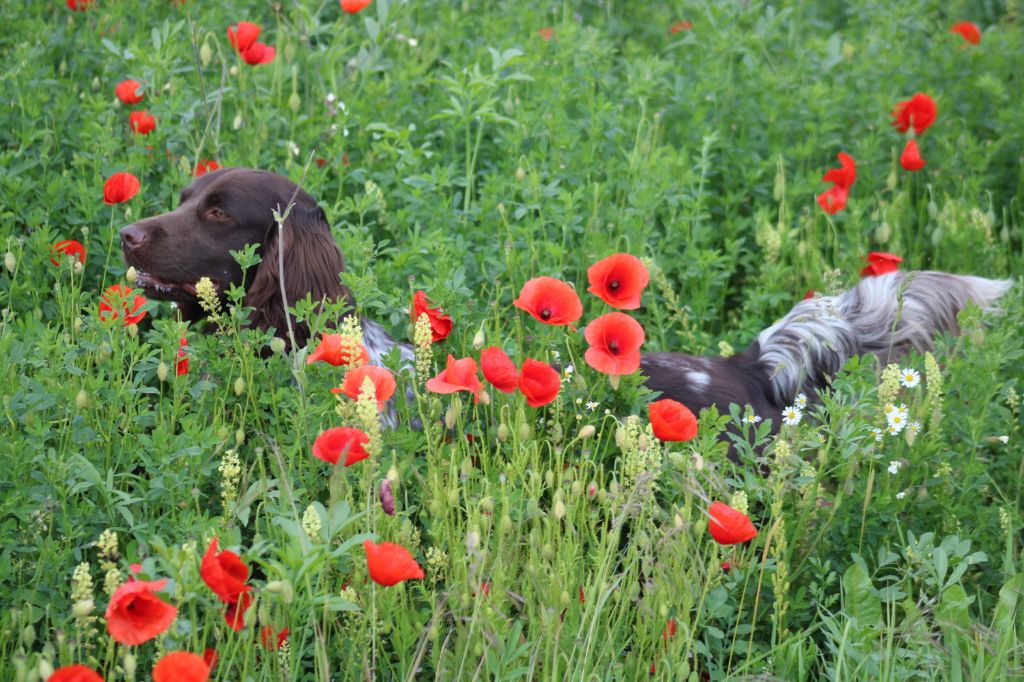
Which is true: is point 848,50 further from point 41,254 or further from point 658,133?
point 41,254

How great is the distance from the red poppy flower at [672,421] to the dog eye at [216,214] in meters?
1.90

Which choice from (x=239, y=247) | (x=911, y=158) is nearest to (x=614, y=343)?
(x=239, y=247)

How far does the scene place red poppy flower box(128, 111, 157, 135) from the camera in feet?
14.5

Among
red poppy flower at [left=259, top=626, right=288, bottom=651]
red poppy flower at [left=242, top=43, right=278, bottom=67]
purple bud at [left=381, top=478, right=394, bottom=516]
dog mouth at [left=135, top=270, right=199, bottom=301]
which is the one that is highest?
red poppy flower at [left=242, top=43, right=278, bottom=67]

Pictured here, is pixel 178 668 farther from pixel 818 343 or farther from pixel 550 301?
pixel 818 343

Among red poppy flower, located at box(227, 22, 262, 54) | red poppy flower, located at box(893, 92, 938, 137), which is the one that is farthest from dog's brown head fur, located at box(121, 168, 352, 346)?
red poppy flower, located at box(893, 92, 938, 137)

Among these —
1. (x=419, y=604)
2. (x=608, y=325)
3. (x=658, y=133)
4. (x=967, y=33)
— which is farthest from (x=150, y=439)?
(x=967, y=33)

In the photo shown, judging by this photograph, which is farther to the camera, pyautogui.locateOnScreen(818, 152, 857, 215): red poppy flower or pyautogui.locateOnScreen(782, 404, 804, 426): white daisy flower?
pyautogui.locateOnScreen(818, 152, 857, 215): red poppy flower

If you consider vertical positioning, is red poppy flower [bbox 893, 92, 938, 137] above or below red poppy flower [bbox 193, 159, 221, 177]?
above

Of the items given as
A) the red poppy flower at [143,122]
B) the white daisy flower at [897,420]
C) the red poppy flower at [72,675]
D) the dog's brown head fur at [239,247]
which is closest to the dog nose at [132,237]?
the dog's brown head fur at [239,247]

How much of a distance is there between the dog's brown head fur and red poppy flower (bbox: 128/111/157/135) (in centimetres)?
50

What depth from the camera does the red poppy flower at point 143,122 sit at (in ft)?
14.5

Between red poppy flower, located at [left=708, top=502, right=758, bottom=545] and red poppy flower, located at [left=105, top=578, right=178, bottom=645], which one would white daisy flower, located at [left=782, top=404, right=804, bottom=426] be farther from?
red poppy flower, located at [left=105, top=578, right=178, bottom=645]

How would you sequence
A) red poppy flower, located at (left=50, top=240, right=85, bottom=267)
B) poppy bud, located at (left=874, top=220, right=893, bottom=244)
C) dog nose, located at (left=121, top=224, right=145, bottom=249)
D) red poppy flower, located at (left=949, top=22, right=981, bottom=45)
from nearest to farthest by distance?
red poppy flower, located at (left=50, top=240, right=85, bottom=267) < dog nose, located at (left=121, top=224, right=145, bottom=249) < poppy bud, located at (left=874, top=220, right=893, bottom=244) < red poppy flower, located at (left=949, top=22, right=981, bottom=45)
